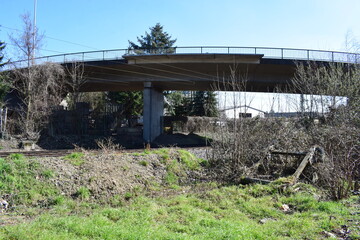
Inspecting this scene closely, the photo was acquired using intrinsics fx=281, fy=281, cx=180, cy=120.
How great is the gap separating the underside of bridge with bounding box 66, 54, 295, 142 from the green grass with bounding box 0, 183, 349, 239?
18.4 metres

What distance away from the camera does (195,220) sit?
5.17m

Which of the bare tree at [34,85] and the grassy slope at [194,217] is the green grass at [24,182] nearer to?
the grassy slope at [194,217]

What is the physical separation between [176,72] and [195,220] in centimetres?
2363

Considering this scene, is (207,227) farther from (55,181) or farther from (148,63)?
(148,63)

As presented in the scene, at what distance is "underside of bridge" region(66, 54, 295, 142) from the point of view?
24.9 m

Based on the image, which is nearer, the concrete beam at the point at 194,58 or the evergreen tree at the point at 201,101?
the concrete beam at the point at 194,58

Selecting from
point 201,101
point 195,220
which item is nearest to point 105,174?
point 195,220

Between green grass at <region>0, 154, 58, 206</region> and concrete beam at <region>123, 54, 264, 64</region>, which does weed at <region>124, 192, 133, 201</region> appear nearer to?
green grass at <region>0, 154, 58, 206</region>

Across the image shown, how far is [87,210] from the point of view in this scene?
5.75m

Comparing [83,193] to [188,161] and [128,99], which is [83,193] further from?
[128,99]

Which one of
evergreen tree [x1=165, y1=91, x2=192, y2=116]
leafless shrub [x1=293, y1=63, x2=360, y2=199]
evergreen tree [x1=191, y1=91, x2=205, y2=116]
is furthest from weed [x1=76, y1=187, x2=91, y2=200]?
evergreen tree [x1=165, y1=91, x2=192, y2=116]

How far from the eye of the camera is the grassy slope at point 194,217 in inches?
170

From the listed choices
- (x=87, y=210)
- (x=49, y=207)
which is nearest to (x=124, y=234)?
(x=87, y=210)

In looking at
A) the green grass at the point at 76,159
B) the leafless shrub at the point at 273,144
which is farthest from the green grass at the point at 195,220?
the green grass at the point at 76,159
